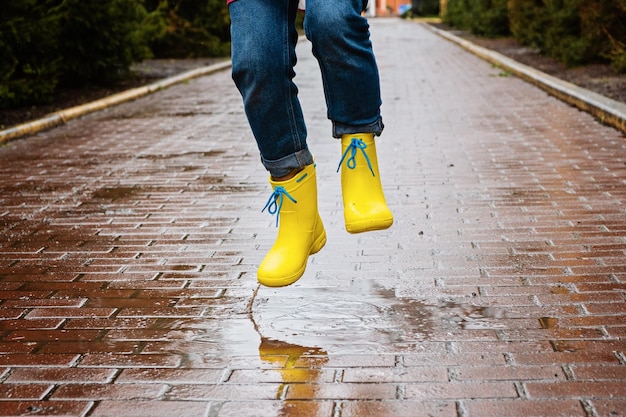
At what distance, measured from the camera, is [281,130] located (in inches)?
113

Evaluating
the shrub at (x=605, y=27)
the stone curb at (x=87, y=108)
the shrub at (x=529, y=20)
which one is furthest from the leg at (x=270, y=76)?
the shrub at (x=529, y=20)

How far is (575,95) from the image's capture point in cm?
957

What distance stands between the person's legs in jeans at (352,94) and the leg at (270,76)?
101mm

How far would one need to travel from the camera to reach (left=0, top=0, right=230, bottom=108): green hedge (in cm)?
941

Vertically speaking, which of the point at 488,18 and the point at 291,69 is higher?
the point at 291,69

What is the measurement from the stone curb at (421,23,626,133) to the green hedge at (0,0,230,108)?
5.74 meters

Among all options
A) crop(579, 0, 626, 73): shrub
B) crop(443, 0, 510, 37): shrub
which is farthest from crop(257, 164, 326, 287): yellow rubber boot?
crop(443, 0, 510, 37): shrub

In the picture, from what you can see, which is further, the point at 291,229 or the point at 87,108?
the point at 87,108

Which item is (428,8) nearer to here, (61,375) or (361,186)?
(361,186)

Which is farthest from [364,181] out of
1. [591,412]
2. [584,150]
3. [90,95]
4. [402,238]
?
[90,95]

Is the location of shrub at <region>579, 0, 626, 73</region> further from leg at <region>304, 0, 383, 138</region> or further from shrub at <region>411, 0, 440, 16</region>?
shrub at <region>411, 0, 440, 16</region>

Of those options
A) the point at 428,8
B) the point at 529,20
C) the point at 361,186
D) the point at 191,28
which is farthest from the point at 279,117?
the point at 428,8

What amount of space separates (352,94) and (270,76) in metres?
0.28

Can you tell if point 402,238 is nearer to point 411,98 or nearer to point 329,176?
point 329,176
